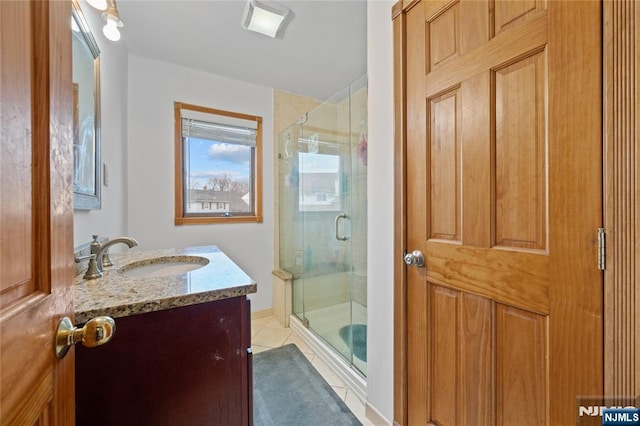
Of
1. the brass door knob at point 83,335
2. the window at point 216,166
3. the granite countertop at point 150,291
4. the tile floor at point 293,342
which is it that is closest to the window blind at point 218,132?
the window at point 216,166

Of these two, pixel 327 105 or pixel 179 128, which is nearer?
pixel 179 128

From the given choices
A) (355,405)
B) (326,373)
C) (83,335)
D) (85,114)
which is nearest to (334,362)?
(326,373)

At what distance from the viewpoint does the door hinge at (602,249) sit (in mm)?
651

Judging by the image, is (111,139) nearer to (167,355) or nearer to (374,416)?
(167,355)

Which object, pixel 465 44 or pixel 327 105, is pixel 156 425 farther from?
pixel 327 105

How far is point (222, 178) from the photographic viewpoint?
255cm

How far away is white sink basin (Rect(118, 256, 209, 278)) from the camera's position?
1.31 meters

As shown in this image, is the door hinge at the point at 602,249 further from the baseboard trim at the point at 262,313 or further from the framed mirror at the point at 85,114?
the baseboard trim at the point at 262,313

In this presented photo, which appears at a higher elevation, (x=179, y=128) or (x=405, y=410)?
(x=179, y=128)

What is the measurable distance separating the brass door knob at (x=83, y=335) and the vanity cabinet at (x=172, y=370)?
30 centimetres

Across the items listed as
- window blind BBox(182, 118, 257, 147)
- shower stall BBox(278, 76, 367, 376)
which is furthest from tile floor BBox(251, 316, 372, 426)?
window blind BBox(182, 118, 257, 147)

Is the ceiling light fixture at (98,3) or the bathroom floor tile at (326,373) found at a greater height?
the ceiling light fixture at (98,3)

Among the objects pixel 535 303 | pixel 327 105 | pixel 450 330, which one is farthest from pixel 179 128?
pixel 535 303

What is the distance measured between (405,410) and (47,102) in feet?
5.16
